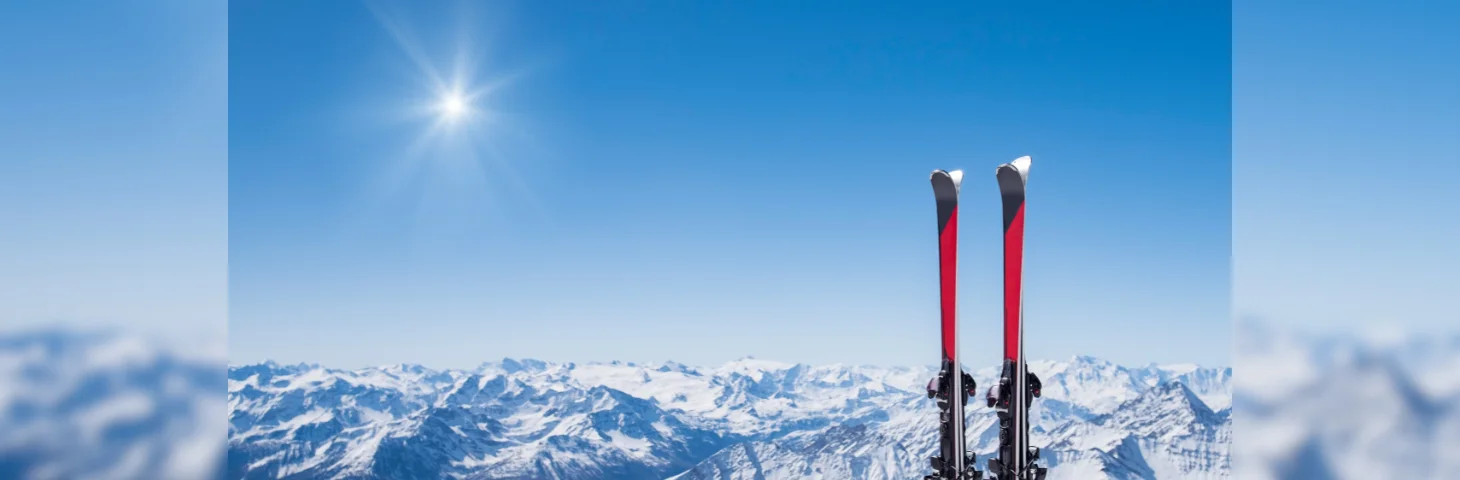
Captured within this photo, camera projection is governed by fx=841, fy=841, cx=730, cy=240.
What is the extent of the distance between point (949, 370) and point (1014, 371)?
264mm

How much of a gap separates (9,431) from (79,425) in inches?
98.6

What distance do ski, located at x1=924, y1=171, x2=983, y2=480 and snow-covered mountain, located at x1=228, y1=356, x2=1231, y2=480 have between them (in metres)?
93.6

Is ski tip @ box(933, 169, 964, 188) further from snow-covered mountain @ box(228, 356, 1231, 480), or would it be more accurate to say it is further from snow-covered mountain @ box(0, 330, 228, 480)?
snow-covered mountain @ box(228, 356, 1231, 480)

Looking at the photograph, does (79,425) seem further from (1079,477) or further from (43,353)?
(1079,477)

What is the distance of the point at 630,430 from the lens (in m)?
170

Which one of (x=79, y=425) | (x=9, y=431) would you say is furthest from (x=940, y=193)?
(x=79, y=425)

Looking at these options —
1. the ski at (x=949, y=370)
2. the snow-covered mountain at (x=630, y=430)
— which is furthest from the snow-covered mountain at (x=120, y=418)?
the snow-covered mountain at (x=630, y=430)

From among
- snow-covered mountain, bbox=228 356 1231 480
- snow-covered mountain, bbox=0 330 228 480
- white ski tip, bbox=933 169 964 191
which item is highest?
white ski tip, bbox=933 169 964 191

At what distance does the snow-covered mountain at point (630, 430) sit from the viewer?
400 feet

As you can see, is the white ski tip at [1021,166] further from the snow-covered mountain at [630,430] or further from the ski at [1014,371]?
the snow-covered mountain at [630,430]

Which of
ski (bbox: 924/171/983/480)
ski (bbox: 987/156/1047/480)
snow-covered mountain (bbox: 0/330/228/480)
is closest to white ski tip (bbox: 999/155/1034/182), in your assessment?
ski (bbox: 987/156/1047/480)

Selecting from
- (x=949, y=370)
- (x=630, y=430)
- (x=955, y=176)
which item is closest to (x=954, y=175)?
(x=955, y=176)

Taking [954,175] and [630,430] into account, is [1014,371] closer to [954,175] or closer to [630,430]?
[954,175]

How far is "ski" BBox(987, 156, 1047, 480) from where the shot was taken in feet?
10.7
